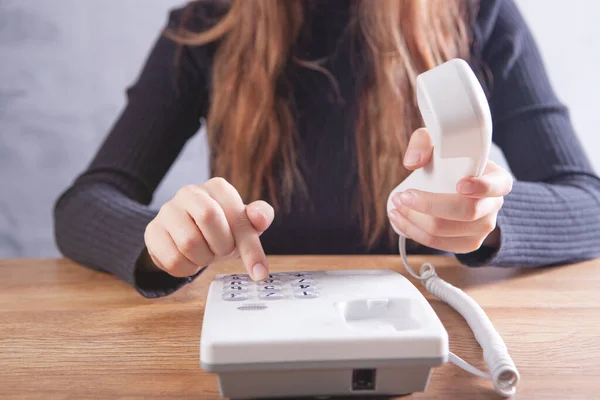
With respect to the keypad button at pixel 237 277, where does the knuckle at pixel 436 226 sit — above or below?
above

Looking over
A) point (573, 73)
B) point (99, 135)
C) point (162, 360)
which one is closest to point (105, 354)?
point (162, 360)

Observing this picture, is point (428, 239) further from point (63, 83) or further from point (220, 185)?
point (63, 83)

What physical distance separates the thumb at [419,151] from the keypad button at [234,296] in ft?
0.57

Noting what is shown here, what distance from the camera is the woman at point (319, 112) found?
2.72 feet

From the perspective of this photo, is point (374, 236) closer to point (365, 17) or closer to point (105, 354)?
point (365, 17)

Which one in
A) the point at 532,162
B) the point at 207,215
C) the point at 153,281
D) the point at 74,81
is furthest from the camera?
the point at 74,81

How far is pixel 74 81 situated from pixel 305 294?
3.79ft

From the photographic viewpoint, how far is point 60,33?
1.36 m

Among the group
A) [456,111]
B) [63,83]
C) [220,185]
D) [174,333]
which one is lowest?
[63,83]

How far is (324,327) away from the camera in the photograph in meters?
0.34

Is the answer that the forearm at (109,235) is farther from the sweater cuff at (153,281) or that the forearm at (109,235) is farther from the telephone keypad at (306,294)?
the telephone keypad at (306,294)

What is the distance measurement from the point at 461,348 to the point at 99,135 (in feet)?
3.88

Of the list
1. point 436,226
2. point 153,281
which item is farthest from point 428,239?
point 153,281

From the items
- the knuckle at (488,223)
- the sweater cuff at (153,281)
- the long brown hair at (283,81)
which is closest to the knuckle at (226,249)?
the sweater cuff at (153,281)
